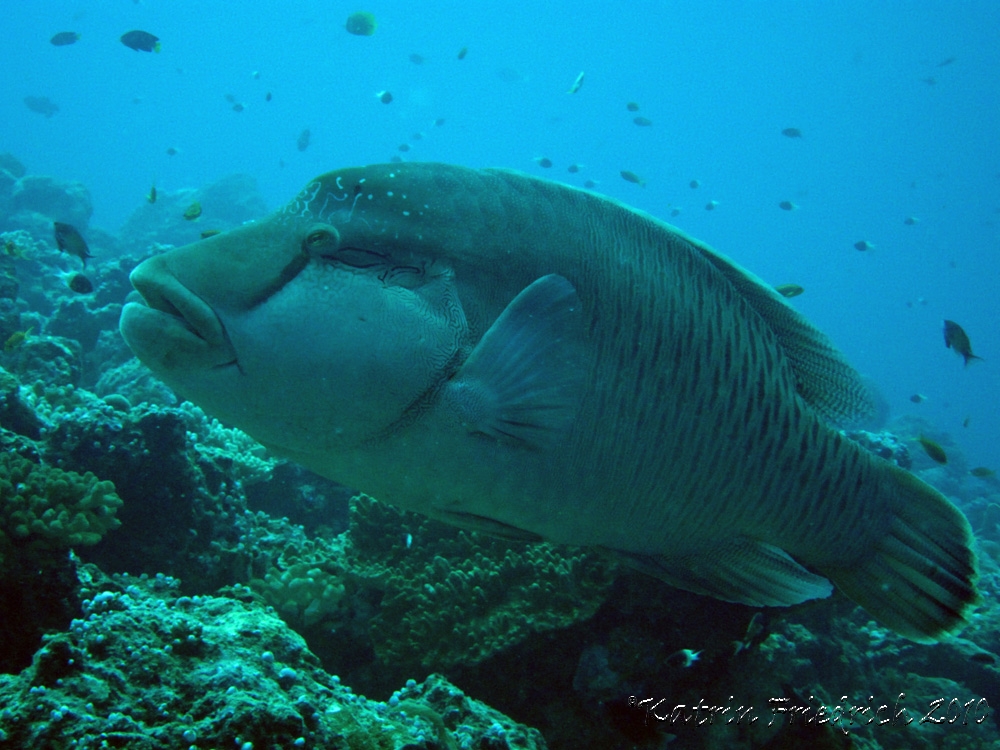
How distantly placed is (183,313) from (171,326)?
0.05 m

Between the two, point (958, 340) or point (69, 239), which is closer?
point (69, 239)

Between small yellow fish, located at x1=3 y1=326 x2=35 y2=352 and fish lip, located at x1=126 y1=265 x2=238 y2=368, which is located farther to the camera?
small yellow fish, located at x1=3 y1=326 x2=35 y2=352

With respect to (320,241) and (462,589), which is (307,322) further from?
(462,589)

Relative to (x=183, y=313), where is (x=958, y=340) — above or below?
above

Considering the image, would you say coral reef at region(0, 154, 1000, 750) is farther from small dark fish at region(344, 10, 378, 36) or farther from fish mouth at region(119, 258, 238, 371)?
small dark fish at region(344, 10, 378, 36)

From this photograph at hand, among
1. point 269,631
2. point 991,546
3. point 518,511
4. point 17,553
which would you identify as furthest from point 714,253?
point 991,546

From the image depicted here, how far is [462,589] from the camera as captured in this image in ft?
12.5

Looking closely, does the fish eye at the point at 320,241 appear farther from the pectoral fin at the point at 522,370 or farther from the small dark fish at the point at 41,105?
the small dark fish at the point at 41,105

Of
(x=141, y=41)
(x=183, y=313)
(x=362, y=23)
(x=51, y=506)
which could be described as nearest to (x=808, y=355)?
(x=183, y=313)

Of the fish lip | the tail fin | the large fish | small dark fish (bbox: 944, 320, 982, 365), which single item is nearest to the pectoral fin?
the large fish

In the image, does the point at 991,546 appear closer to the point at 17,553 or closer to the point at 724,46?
the point at 17,553

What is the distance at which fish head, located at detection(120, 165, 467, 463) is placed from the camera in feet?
5.29

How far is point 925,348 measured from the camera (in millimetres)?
137500

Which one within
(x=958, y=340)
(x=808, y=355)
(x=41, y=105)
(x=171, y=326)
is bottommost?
(x=41, y=105)
